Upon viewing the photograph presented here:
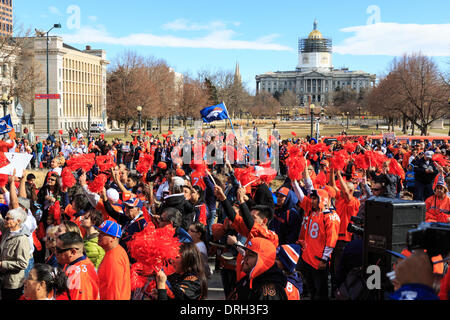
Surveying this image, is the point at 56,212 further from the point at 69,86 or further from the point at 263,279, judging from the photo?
the point at 69,86

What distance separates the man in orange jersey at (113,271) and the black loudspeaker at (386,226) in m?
1.93

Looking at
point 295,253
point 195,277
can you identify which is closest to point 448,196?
point 295,253

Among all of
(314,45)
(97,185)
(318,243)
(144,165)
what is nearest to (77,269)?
(318,243)

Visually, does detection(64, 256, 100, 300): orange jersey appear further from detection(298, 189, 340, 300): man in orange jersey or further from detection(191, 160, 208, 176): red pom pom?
detection(191, 160, 208, 176): red pom pom

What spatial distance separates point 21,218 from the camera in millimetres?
5398

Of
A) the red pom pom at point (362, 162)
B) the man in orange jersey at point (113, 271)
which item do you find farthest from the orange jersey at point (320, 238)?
the red pom pom at point (362, 162)

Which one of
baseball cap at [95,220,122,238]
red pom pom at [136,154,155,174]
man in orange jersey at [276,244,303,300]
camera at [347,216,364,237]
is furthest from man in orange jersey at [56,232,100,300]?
red pom pom at [136,154,155,174]

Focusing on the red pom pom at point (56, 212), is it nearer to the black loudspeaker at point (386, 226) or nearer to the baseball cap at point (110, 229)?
the baseball cap at point (110, 229)

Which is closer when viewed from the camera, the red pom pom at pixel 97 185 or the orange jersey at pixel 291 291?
the orange jersey at pixel 291 291

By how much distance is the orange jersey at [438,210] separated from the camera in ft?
20.6

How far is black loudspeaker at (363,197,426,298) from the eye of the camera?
3.83 meters

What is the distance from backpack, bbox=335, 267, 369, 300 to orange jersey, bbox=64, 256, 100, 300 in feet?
6.56

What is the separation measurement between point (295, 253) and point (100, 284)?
5.30ft
